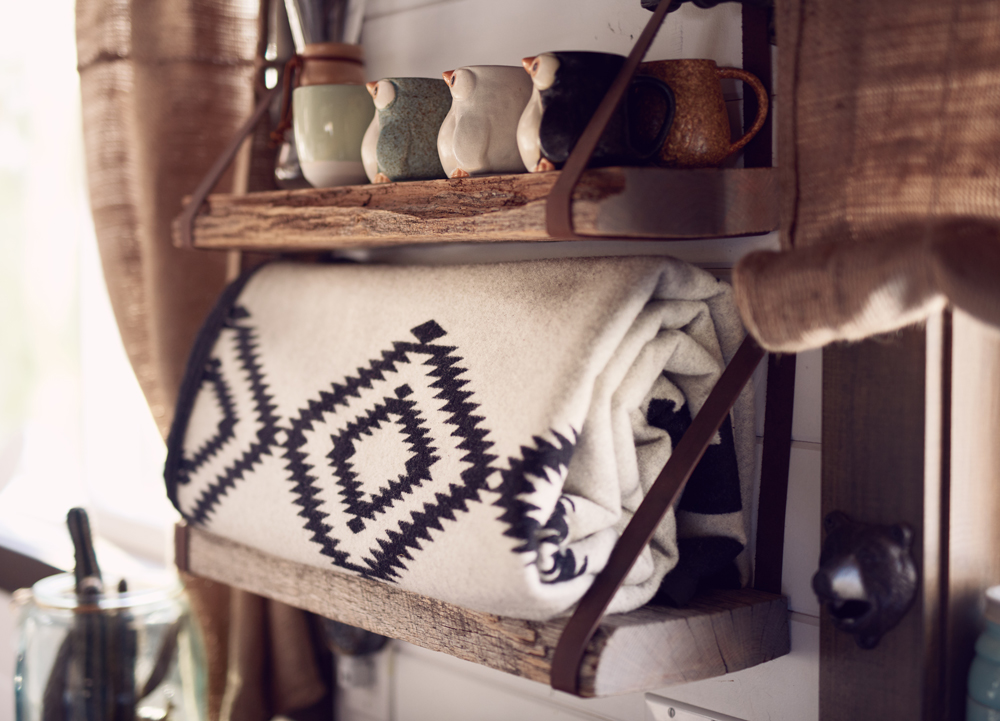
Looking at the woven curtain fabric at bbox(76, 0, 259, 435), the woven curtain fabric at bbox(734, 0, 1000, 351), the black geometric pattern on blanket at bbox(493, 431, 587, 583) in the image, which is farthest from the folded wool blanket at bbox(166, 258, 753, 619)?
the woven curtain fabric at bbox(76, 0, 259, 435)

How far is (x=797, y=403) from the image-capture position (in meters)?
0.63

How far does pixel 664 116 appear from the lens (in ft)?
1.80

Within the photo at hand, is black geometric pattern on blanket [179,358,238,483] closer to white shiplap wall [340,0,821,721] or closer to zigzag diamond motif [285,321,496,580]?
zigzag diamond motif [285,321,496,580]

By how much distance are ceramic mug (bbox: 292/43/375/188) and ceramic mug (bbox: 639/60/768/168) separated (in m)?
0.27

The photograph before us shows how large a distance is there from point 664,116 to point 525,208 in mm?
116

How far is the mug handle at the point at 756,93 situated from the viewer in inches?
22.8

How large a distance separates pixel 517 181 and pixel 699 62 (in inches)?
6.1

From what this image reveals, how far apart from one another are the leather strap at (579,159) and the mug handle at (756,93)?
0.09 meters

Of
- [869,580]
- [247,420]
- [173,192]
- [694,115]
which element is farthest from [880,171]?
[173,192]

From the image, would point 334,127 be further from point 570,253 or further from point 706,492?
point 706,492

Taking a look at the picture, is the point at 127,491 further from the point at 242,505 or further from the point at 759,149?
the point at 759,149

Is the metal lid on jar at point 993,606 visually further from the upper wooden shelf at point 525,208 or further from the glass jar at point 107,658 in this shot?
the glass jar at point 107,658

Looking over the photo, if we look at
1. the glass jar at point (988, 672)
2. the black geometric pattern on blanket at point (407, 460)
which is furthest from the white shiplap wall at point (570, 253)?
the black geometric pattern on blanket at point (407, 460)

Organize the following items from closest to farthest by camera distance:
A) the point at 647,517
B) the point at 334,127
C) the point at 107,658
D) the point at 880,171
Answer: the point at 880,171
the point at 647,517
the point at 334,127
the point at 107,658
